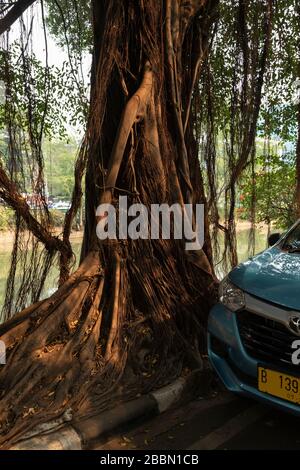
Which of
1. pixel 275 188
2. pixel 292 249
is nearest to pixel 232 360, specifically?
pixel 292 249

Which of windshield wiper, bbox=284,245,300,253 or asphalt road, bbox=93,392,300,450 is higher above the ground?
windshield wiper, bbox=284,245,300,253

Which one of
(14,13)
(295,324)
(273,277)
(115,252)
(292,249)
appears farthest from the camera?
(14,13)

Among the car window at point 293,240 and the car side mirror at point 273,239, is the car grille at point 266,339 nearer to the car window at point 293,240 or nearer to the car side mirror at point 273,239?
the car window at point 293,240

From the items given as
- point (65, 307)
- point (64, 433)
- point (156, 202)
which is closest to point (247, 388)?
point (64, 433)

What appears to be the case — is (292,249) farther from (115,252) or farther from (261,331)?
(115,252)

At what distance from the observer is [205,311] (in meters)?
4.29

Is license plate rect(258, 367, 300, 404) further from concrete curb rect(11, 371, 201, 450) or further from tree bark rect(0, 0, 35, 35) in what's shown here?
tree bark rect(0, 0, 35, 35)

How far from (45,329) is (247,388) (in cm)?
153

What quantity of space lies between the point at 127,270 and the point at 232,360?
1348 mm

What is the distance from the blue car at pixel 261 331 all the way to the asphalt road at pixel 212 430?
11.9 inches

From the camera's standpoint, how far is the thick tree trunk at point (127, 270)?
3.28 m

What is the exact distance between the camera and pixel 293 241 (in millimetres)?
3650

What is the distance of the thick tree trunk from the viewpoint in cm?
328

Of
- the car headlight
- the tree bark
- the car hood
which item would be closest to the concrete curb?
the car headlight
